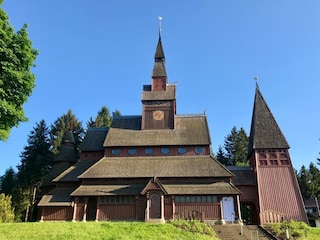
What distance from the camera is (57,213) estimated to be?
88.8 ft

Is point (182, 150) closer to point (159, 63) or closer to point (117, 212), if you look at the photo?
point (117, 212)

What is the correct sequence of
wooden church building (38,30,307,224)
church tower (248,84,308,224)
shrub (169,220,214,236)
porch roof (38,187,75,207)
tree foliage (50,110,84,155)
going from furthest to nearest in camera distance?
tree foliage (50,110,84,155) → church tower (248,84,308,224) → porch roof (38,187,75,207) → wooden church building (38,30,307,224) → shrub (169,220,214,236)

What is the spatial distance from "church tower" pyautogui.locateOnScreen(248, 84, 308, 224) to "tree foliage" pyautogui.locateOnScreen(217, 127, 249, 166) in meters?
20.1

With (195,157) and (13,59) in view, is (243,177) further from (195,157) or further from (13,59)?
(13,59)

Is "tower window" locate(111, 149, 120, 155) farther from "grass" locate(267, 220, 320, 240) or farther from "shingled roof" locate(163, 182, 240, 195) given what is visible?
"grass" locate(267, 220, 320, 240)

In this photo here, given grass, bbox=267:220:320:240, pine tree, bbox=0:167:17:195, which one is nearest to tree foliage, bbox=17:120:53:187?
pine tree, bbox=0:167:17:195

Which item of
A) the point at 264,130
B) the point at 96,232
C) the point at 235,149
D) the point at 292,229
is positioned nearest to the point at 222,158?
the point at 235,149

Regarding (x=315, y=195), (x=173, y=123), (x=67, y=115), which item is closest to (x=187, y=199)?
(x=173, y=123)

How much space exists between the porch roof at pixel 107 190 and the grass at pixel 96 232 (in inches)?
217

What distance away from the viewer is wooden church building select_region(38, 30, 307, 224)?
85.5ft

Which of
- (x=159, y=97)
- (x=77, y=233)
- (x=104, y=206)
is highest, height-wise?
(x=159, y=97)

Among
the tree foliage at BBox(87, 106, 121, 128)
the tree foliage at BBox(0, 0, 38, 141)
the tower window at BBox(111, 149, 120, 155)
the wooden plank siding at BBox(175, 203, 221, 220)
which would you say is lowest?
the wooden plank siding at BBox(175, 203, 221, 220)

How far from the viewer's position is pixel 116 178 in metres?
27.7

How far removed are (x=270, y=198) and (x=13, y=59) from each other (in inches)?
983
